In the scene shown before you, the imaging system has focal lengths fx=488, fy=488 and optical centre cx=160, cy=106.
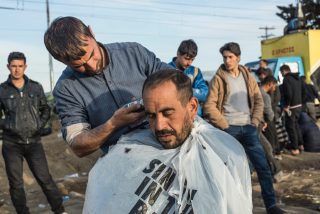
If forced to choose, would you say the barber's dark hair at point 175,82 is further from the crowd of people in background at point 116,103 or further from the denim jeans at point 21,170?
the denim jeans at point 21,170

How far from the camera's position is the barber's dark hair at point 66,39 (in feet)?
6.84

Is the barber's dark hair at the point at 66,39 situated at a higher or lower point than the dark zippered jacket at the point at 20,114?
A: higher

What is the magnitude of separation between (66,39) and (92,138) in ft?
1.53

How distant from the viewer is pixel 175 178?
2066 millimetres

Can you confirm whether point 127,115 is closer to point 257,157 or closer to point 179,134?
point 179,134

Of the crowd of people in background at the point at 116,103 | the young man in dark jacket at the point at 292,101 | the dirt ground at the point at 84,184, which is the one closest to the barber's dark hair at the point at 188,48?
the crowd of people in background at the point at 116,103

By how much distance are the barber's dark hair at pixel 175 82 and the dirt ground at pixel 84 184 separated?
3550 millimetres

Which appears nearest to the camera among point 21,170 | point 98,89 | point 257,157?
point 98,89

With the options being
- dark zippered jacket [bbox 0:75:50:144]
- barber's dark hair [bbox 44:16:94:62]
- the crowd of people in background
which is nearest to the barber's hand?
the crowd of people in background

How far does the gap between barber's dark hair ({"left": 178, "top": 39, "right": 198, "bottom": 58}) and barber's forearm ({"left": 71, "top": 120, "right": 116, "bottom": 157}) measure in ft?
8.54

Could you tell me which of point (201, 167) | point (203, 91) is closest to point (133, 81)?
point (201, 167)

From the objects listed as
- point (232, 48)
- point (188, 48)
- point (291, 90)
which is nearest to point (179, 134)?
point (188, 48)

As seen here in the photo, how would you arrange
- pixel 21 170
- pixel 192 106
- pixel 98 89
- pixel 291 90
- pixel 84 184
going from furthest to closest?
pixel 291 90 → pixel 84 184 → pixel 21 170 → pixel 98 89 → pixel 192 106

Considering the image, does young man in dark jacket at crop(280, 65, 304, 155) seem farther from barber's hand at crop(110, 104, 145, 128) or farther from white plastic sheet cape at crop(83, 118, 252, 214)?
barber's hand at crop(110, 104, 145, 128)
